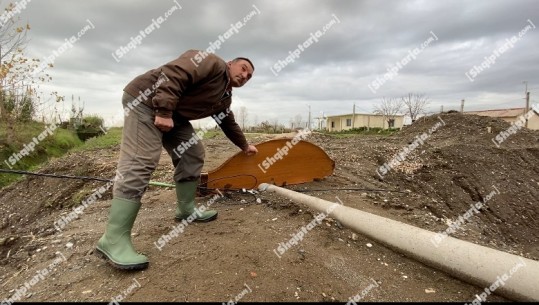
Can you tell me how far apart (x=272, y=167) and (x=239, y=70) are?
5.38ft

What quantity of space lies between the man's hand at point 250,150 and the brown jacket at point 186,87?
34.3 inches

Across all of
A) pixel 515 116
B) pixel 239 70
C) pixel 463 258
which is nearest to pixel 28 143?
pixel 239 70

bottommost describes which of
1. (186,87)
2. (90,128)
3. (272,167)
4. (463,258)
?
(90,128)

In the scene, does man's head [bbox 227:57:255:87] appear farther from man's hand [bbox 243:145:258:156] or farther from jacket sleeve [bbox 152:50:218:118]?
man's hand [bbox 243:145:258:156]

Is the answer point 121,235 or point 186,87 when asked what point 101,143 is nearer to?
point 186,87

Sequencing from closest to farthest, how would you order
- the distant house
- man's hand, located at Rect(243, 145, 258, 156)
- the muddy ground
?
the muddy ground
man's hand, located at Rect(243, 145, 258, 156)
the distant house

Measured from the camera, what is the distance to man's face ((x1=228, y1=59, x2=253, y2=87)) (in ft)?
10.5

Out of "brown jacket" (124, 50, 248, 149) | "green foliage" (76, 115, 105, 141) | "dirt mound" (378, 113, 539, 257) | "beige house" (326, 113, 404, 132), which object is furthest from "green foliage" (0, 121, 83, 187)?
"beige house" (326, 113, 404, 132)

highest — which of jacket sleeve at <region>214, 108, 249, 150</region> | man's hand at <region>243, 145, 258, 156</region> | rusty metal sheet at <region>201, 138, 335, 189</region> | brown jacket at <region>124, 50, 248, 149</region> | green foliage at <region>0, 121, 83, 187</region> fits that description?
brown jacket at <region>124, 50, 248, 149</region>

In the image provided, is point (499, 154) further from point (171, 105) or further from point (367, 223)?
point (171, 105)

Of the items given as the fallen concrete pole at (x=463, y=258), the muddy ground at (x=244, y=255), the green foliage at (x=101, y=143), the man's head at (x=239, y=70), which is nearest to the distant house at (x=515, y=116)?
the green foliage at (x=101, y=143)

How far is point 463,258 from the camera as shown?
2.39 metres

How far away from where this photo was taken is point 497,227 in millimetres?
5852

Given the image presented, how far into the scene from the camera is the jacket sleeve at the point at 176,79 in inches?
104
